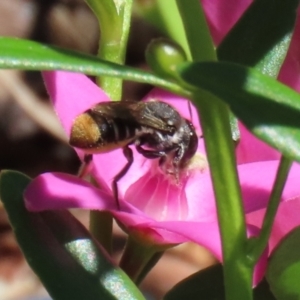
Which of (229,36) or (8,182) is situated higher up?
(229,36)

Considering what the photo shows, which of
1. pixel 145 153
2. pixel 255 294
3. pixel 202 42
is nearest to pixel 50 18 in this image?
pixel 145 153

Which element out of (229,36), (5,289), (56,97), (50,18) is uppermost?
(229,36)

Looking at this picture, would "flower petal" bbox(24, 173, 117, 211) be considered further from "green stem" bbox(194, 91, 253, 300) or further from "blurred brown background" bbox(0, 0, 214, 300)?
"blurred brown background" bbox(0, 0, 214, 300)

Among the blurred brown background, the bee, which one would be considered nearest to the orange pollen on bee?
the bee

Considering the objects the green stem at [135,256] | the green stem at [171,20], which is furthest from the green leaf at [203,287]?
the green stem at [171,20]

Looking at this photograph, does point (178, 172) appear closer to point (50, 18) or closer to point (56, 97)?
point (56, 97)

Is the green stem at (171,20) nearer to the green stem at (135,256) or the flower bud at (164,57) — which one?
the green stem at (135,256)
